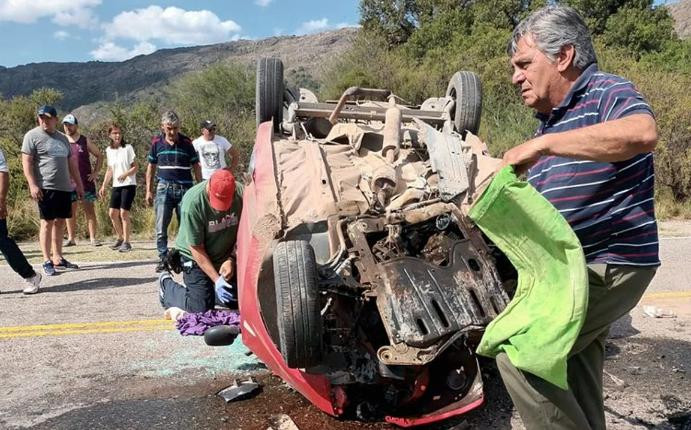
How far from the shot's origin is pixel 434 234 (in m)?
3.46

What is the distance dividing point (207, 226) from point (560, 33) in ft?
9.62

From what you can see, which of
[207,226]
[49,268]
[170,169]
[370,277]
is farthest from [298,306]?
[49,268]

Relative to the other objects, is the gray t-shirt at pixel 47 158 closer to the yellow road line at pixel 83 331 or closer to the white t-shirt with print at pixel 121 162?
the white t-shirt with print at pixel 121 162

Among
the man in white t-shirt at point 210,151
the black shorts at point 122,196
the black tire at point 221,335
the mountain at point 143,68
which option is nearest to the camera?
the black tire at point 221,335

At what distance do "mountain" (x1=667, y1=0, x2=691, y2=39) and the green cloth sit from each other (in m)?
91.3

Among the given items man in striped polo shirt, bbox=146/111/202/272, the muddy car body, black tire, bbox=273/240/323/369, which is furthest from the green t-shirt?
man in striped polo shirt, bbox=146/111/202/272

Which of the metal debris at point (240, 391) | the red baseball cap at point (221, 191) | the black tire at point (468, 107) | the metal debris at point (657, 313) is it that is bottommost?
the metal debris at point (657, 313)

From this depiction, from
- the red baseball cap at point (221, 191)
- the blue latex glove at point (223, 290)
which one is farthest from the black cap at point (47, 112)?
the blue latex glove at point (223, 290)

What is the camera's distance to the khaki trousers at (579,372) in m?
2.20

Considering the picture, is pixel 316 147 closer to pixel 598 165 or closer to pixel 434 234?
pixel 434 234

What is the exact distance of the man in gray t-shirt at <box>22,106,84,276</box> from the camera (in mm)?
6820

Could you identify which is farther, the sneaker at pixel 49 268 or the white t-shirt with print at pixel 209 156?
the white t-shirt with print at pixel 209 156

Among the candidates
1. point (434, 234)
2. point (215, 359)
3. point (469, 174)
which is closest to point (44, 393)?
point (215, 359)

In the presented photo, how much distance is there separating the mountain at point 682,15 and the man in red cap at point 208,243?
90.0 metres
